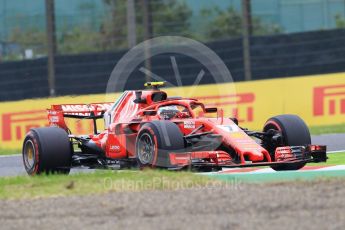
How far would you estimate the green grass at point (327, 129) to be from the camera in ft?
65.7

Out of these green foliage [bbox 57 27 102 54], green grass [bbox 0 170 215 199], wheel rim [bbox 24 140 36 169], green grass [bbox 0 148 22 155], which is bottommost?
green grass [bbox 0 148 22 155]

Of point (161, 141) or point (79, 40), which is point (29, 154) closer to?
point (161, 141)

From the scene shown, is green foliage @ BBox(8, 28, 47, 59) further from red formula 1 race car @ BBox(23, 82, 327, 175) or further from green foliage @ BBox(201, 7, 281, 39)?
red formula 1 race car @ BBox(23, 82, 327, 175)

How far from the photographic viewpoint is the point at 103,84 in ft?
78.1

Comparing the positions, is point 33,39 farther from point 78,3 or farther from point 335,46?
point 335,46

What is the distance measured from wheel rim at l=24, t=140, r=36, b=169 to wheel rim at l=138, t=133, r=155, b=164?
1668 mm

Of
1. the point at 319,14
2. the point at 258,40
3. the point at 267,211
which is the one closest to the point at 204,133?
the point at 267,211

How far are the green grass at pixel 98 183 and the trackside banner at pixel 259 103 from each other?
1024cm

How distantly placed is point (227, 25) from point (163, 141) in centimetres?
1607

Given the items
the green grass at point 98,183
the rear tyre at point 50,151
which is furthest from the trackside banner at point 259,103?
the green grass at point 98,183

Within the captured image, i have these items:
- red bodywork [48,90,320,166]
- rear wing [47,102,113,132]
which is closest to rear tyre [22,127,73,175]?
red bodywork [48,90,320,166]

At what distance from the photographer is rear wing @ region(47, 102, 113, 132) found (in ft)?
44.8

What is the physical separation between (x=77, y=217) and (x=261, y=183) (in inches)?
98.8

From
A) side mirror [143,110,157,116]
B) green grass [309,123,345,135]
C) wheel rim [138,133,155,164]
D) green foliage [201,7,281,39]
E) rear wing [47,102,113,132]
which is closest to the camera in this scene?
wheel rim [138,133,155,164]
